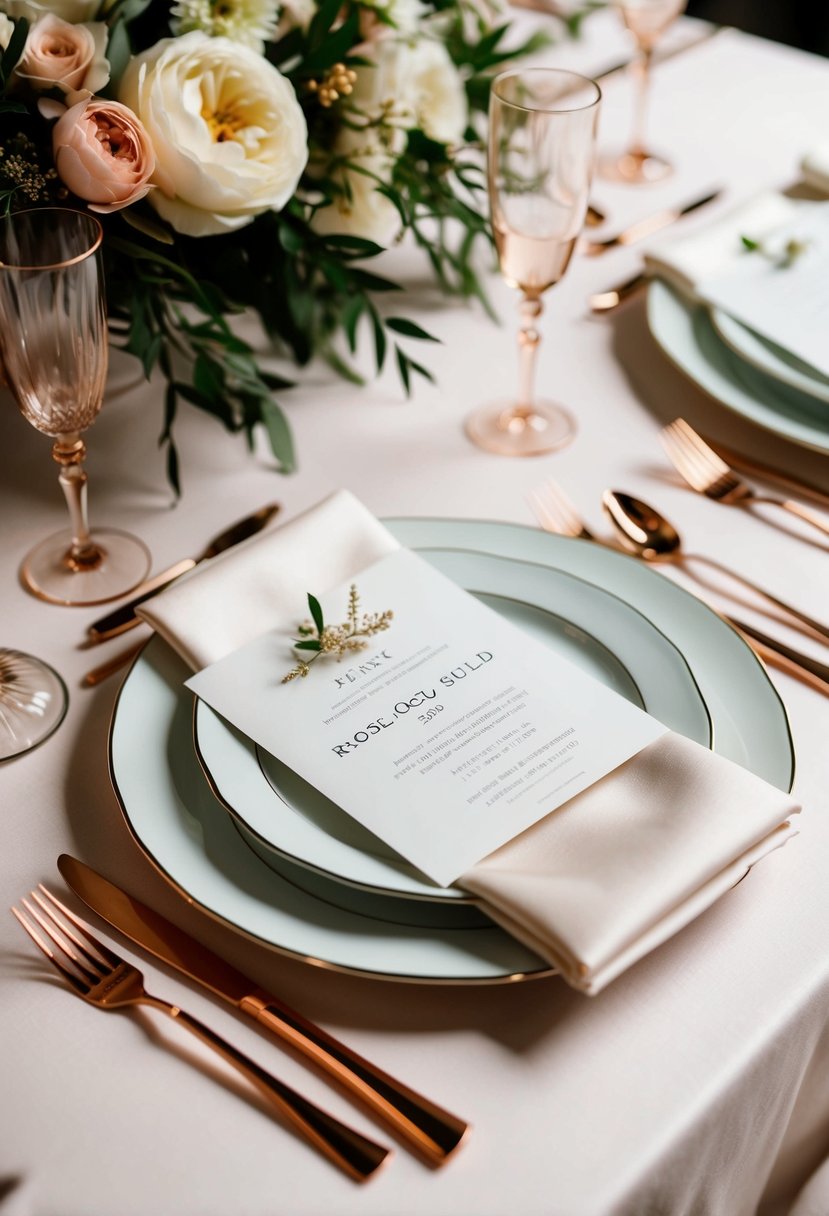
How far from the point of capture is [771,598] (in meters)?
0.89

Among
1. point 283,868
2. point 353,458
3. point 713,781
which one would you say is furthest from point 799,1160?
point 353,458

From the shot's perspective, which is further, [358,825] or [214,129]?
[214,129]

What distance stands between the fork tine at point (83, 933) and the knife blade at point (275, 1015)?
11mm

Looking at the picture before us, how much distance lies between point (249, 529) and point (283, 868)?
36 cm

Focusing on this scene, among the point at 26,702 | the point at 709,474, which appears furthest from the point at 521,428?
the point at 26,702

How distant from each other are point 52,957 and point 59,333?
0.40m

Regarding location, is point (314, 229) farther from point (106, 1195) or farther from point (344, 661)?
point (106, 1195)

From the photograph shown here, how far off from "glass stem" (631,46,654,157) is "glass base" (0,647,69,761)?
3.31 ft

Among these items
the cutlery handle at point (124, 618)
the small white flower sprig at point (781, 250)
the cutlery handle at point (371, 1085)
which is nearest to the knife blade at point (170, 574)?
the cutlery handle at point (124, 618)

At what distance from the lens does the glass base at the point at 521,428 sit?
1051 mm

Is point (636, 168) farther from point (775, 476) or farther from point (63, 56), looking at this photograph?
point (63, 56)

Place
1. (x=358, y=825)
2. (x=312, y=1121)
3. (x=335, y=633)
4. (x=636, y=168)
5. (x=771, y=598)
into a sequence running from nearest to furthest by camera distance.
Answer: (x=312, y=1121), (x=358, y=825), (x=335, y=633), (x=771, y=598), (x=636, y=168)

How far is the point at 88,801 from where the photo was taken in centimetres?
76

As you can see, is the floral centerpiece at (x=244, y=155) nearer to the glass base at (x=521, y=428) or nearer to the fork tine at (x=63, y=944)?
the glass base at (x=521, y=428)
